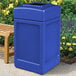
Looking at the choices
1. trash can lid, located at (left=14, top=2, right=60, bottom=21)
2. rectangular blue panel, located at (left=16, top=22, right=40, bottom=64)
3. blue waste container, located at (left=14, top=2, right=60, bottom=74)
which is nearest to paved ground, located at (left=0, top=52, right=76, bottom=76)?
blue waste container, located at (left=14, top=2, right=60, bottom=74)

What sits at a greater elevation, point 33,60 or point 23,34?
point 23,34

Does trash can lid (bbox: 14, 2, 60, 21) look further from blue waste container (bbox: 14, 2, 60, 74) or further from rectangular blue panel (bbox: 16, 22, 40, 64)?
rectangular blue panel (bbox: 16, 22, 40, 64)

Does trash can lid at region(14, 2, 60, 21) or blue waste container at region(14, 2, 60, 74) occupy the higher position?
trash can lid at region(14, 2, 60, 21)

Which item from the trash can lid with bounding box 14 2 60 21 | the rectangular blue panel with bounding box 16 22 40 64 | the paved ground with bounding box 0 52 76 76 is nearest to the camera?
the trash can lid with bounding box 14 2 60 21

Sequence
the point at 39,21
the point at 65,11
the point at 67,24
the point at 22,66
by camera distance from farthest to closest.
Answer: the point at 65,11, the point at 67,24, the point at 22,66, the point at 39,21

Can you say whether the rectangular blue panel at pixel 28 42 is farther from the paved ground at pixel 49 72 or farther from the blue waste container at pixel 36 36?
the paved ground at pixel 49 72

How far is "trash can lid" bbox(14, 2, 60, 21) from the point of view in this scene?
197 inches

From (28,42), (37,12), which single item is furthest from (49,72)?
(37,12)

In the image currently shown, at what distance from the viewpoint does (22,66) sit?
5.48 m

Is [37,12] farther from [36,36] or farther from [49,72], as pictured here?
[49,72]

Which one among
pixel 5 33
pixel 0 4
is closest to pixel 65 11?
pixel 0 4

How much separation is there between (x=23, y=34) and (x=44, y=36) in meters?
0.39

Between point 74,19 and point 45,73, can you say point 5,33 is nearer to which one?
point 45,73

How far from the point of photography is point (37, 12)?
16.5 ft
